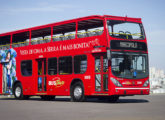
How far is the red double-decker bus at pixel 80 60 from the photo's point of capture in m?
19.1

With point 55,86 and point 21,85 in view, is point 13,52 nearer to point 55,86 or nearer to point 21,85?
point 21,85

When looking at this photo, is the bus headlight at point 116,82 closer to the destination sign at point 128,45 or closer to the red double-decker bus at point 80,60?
the red double-decker bus at point 80,60

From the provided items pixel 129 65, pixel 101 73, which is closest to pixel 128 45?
pixel 129 65

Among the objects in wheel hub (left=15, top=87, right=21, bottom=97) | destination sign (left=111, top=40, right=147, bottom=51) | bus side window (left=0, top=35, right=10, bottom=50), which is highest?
bus side window (left=0, top=35, right=10, bottom=50)

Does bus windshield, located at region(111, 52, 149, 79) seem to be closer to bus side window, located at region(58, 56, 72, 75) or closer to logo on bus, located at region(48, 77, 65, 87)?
bus side window, located at region(58, 56, 72, 75)

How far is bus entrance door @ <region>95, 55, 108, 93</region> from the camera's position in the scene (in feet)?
63.3

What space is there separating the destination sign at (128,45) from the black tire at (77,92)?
3.05 meters

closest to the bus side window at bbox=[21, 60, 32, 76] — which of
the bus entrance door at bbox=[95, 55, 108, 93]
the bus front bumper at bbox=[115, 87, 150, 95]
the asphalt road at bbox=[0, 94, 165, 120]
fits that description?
the bus entrance door at bbox=[95, 55, 108, 93]

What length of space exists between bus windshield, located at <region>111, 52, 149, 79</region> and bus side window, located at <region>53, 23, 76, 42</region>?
342 centimetres

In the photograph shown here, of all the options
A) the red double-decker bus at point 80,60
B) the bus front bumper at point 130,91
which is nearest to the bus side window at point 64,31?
the red double-decker bus at point 80,60

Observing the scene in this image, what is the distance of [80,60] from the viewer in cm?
2073

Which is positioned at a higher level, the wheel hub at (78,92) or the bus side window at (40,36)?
the bus side window at (40,36)

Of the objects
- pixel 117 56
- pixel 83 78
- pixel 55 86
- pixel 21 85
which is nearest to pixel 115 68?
pixel 117 56

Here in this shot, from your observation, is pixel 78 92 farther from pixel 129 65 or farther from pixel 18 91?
pixel 18 91
